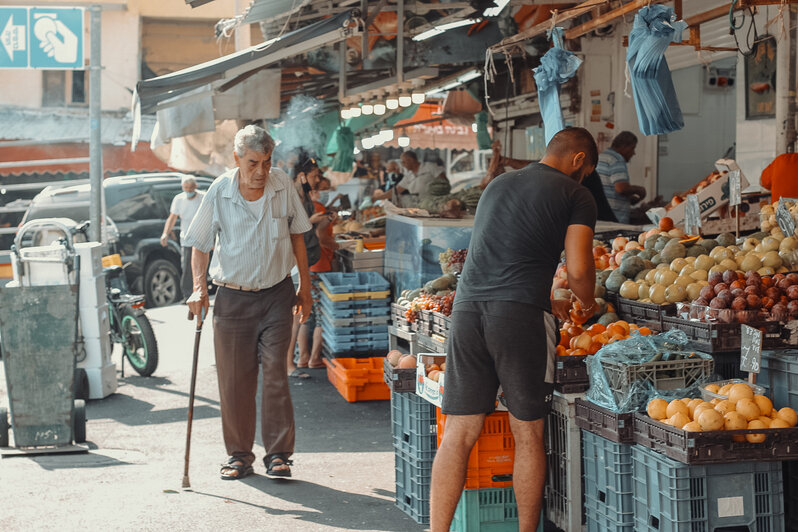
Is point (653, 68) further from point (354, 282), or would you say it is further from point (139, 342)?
point (139, 342)

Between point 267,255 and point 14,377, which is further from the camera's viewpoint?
point 14,377

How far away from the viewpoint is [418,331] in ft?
23.6

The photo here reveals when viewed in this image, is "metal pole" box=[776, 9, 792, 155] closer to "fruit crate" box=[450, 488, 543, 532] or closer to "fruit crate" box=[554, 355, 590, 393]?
"fruit crate" box=[554, 355, 590, 393]

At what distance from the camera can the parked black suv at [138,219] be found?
55.2 feet

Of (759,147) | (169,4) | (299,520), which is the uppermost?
(169,4)

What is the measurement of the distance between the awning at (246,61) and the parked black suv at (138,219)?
638 cm

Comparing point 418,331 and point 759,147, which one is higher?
point 759,147

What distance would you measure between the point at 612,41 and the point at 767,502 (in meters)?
8.95

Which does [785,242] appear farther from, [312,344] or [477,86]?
[477,86]

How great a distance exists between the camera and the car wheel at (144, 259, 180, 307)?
55.7 ft

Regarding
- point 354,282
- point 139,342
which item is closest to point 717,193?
point 354,282

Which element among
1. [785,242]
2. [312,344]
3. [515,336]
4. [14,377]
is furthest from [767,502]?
[312,344]

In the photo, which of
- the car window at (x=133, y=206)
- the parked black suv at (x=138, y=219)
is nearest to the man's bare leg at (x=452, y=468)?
the parked black suv at (x=138, y=219)

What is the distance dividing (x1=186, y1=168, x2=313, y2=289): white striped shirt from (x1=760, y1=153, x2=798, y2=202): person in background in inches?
165
